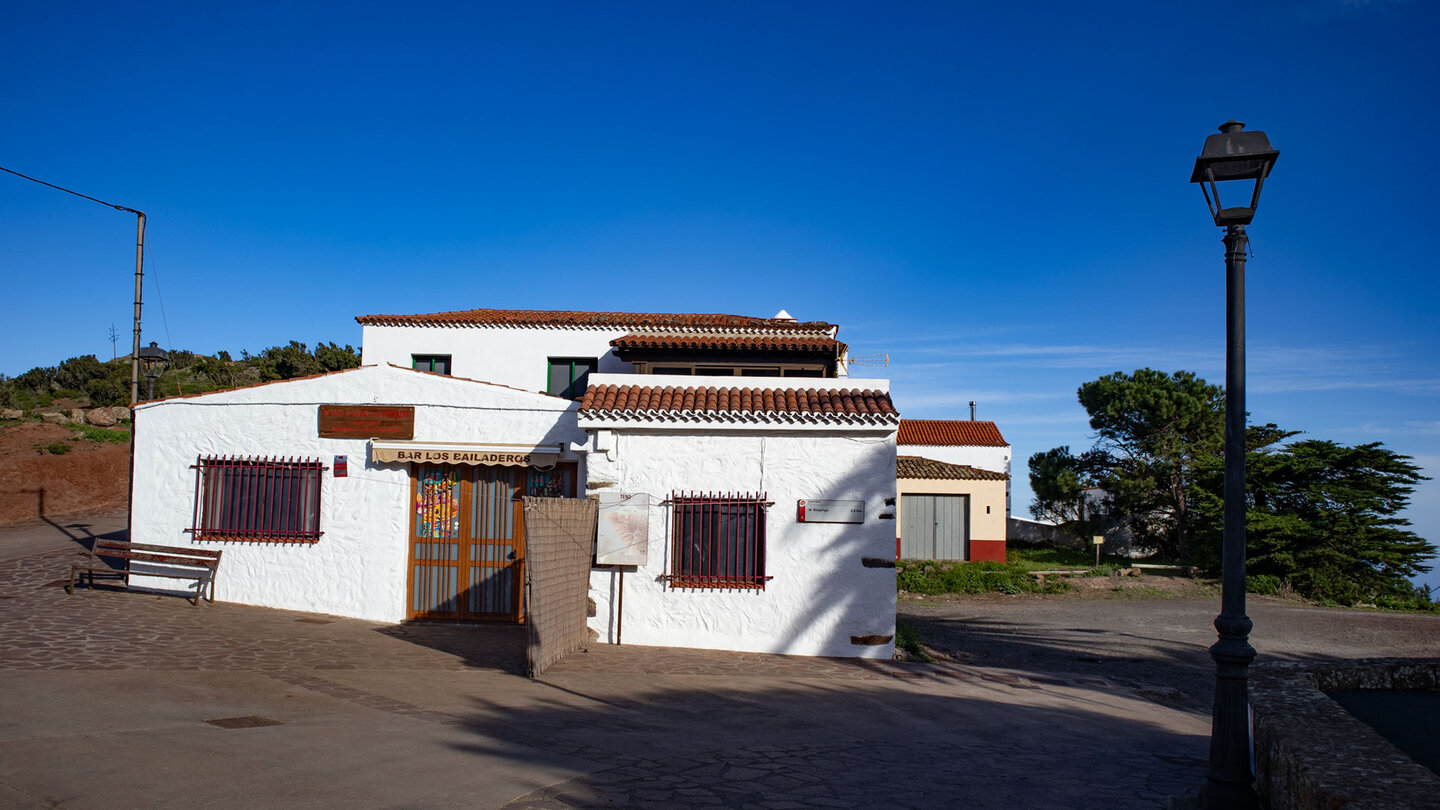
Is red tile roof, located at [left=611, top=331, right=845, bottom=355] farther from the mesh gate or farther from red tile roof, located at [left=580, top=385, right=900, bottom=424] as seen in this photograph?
the mesh gate

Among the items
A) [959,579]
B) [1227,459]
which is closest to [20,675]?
[1227,459]

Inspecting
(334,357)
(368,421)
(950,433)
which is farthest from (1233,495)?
(334,357)

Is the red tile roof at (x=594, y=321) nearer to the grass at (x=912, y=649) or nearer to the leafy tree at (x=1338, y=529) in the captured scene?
the grass at (x=912, y=649)

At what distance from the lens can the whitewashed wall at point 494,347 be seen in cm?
1903

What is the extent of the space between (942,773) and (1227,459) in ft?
9.29

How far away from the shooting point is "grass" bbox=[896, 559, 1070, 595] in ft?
69.6

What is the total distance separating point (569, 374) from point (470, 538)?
25.7 feet

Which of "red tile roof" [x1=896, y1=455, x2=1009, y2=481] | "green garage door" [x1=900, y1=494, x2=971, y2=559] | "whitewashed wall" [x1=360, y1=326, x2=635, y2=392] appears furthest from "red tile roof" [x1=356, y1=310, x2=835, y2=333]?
"green garage door" [x1=900, y1=494, x2=971, y2=559]

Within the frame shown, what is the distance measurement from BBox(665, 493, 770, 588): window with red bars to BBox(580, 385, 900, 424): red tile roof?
1.08 m

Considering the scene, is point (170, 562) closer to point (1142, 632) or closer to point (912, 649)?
point (912, 649)

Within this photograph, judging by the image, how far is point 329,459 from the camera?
11906mm

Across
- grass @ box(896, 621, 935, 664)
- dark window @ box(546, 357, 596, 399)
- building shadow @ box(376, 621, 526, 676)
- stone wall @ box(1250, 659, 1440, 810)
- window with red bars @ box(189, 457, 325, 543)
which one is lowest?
grass @ box(896, 621, 935, 664)

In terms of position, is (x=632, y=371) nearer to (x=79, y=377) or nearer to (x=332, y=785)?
(x=332, y=785)

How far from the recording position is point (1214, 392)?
30203mm
